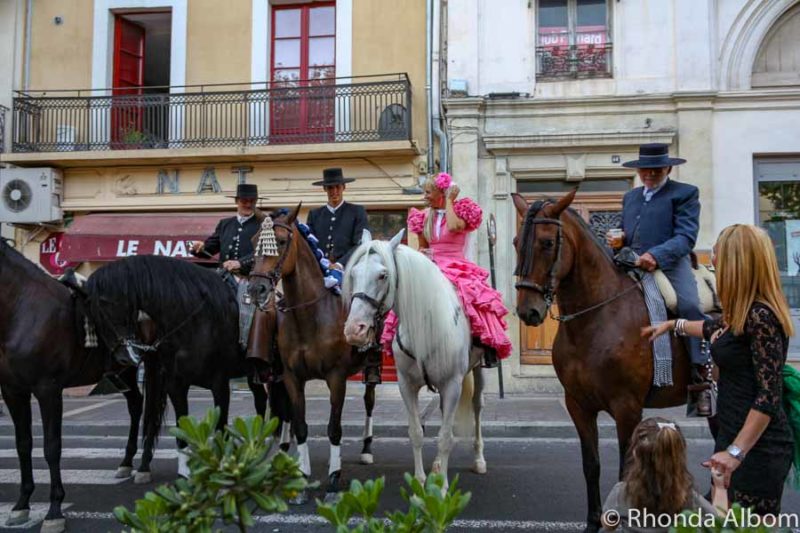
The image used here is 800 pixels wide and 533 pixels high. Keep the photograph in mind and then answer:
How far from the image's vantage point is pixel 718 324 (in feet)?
9.98

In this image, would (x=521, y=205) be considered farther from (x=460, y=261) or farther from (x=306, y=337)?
(x=306, y=337)

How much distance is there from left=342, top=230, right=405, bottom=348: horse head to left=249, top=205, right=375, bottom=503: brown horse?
593 mm

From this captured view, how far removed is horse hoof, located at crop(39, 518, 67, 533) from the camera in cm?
421

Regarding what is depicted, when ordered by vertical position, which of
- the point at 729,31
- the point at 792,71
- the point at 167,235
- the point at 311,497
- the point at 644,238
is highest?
the point at 729,31

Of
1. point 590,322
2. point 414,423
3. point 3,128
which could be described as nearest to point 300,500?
point 414,423

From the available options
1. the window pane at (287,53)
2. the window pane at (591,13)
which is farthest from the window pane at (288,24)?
the window pane at (591,13)

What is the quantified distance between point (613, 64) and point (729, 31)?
81.8 inches

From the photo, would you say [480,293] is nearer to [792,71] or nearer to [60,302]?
Answer: [60,302]

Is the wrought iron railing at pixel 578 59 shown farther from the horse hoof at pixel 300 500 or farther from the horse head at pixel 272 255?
the horse hoof at pixel 300 500

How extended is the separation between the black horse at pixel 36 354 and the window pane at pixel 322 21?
9.52m

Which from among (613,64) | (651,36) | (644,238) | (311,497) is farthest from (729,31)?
(311,497)

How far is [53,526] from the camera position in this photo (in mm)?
4227

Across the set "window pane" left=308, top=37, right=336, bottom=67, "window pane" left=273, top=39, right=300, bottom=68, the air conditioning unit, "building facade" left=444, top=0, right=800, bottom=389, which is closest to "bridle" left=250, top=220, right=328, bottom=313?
"building facade" left=444, top=0, right=800, bottom=389

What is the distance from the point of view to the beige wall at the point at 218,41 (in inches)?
507
